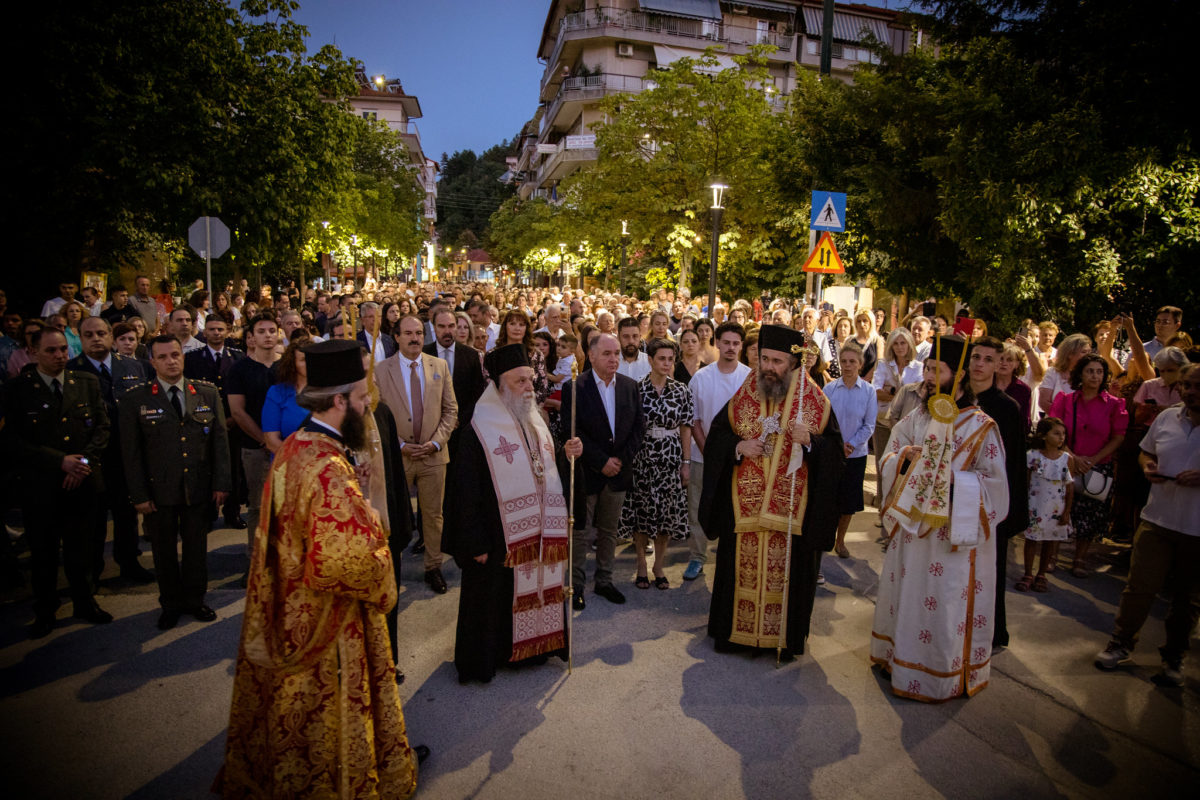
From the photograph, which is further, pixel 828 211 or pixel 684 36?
pixel 684 36

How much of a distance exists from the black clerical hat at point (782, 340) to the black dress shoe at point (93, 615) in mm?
5310

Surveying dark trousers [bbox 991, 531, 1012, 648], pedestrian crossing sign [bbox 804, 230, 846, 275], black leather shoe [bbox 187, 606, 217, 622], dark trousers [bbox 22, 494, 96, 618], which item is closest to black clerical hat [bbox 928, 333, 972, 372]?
dark trousers [bbox 991, 531, 1012, 648]

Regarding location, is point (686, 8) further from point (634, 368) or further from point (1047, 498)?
point (1047, 498)

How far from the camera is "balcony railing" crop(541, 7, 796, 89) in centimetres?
4316

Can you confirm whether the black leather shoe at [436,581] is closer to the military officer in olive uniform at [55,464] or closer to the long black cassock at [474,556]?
the long black cassock at [474,556]

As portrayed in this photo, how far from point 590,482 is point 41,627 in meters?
4.14

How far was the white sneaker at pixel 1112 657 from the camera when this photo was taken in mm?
4918

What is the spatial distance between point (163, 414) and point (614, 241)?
22.4 metres

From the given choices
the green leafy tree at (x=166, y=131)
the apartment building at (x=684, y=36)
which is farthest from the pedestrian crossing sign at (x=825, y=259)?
the apartment building at (x=684, y=36)

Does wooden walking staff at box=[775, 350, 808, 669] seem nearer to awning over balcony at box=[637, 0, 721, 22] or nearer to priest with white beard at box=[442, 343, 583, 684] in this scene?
priest with white beard at box=[442, 343, 583, 684]

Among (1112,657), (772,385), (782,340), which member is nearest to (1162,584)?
(1112,657)

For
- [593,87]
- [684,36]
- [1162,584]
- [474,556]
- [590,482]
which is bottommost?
[1162,584]

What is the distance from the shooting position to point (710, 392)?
21.2 feet

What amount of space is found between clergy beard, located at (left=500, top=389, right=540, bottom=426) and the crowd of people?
0.7 inches
